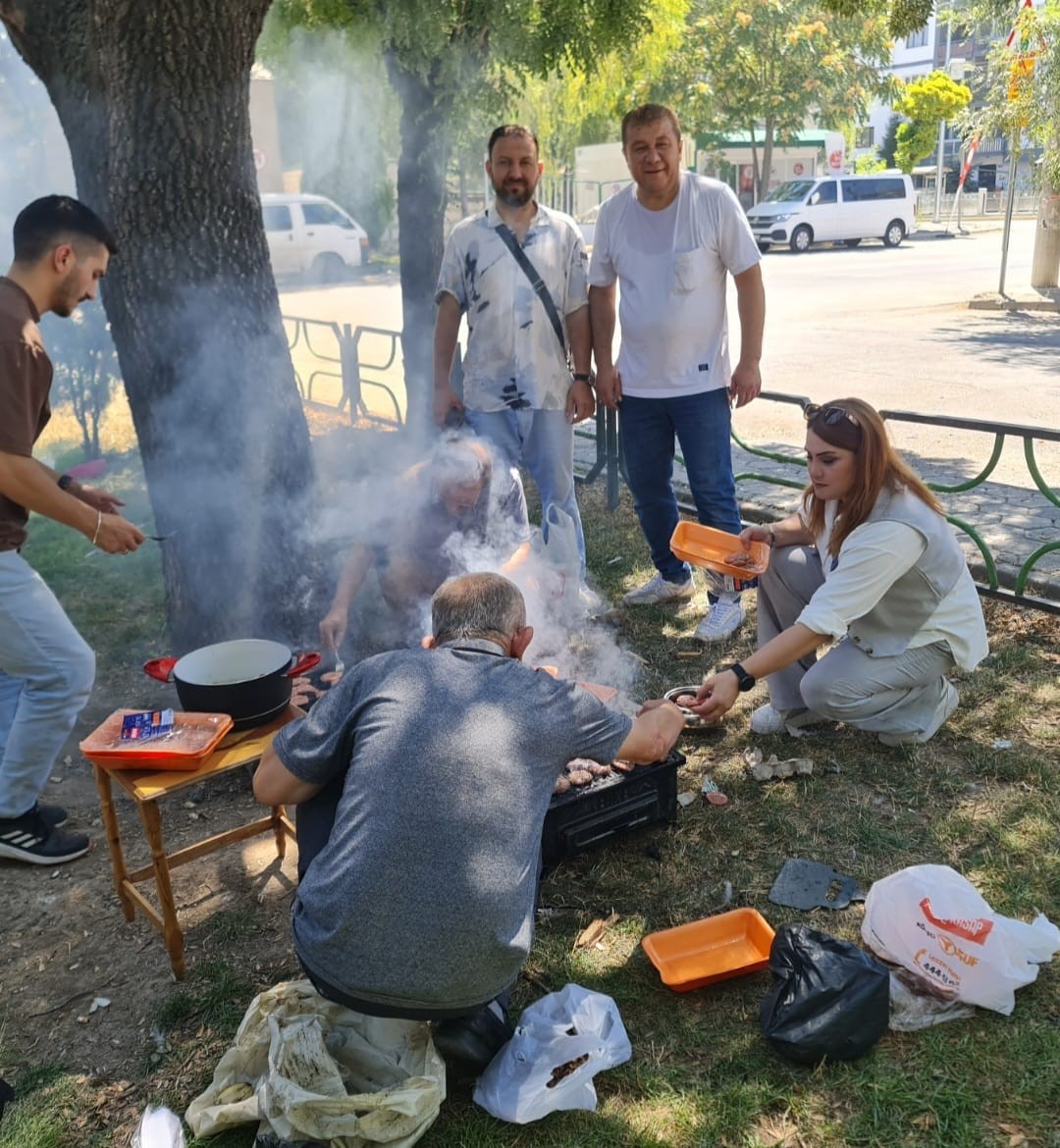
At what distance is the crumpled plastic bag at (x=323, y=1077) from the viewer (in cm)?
212

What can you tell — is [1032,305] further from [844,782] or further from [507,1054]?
[507,1054]

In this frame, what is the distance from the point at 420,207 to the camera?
7.39 meters

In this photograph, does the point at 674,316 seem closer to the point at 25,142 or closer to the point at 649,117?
the point at 649,117

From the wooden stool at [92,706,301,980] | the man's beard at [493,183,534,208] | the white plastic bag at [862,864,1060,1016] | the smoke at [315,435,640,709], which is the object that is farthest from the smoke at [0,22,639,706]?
the white plastic bag at [862,864,1060,1016]

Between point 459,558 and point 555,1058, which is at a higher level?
point 459,558

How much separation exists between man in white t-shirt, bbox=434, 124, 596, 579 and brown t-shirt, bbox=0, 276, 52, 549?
199cm

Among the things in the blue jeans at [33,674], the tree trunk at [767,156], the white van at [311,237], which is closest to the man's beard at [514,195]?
the blue jeans at [33,674]

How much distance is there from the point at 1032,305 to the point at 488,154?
42.5ft

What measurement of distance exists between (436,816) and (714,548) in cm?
253

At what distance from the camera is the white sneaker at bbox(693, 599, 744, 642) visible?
4719 millimetres

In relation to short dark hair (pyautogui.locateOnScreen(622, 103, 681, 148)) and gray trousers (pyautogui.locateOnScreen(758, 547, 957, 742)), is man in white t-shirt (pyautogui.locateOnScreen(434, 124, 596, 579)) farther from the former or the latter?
gray trousers (pyautogui.locateOnScreen(758, 547, 957, 742))

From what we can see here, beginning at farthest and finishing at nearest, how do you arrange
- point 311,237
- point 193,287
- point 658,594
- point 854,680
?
point 311,237, point 658,594, point 193,287, point 854,680

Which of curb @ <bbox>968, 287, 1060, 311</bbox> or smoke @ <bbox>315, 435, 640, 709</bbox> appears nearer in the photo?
smoke @ <bbox>315, 435, 640, 709</bbox>

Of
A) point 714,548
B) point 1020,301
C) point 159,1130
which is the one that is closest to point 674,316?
point 714,548
